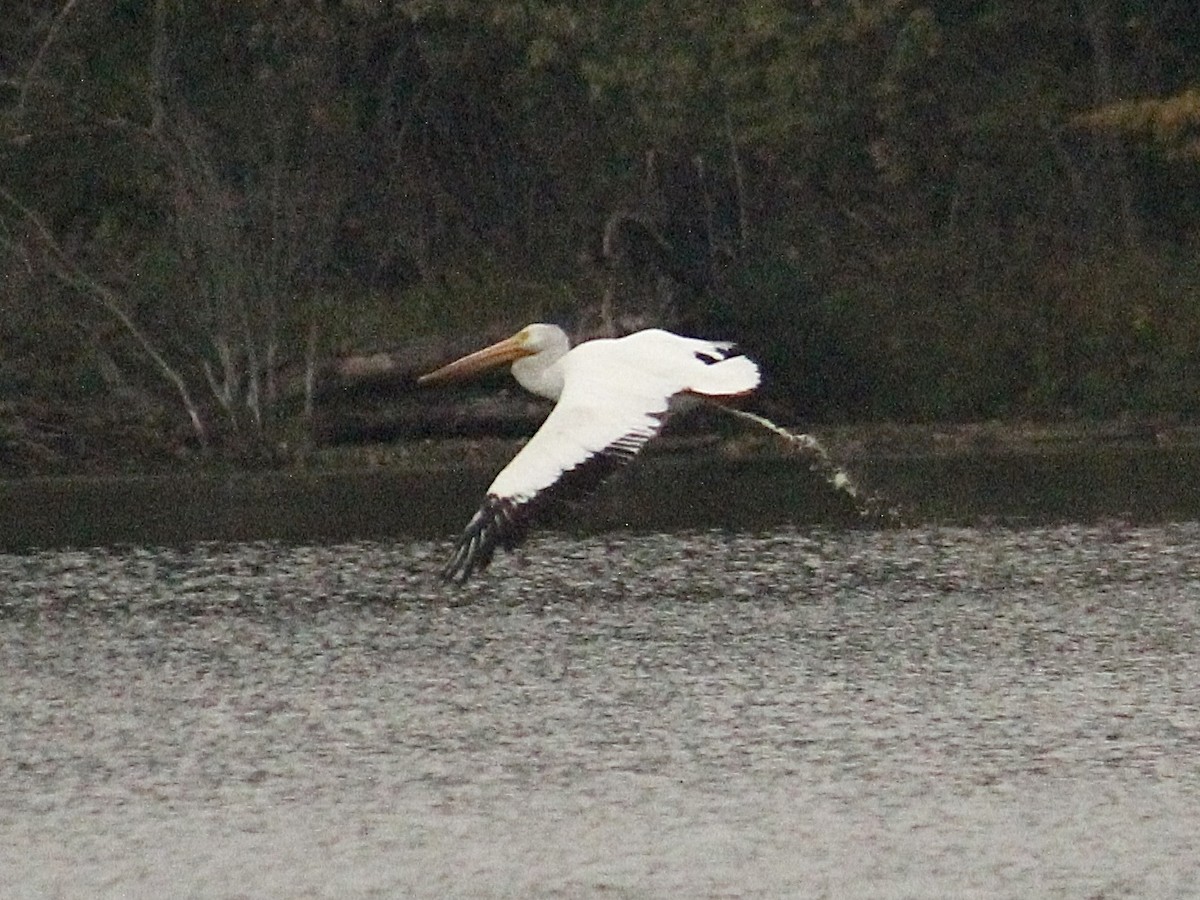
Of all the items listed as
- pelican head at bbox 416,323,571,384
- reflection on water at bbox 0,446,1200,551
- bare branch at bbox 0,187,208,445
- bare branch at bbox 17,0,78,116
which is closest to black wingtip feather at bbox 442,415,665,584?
pelican head at bbox 416,323,571,384

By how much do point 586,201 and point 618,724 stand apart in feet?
52.5

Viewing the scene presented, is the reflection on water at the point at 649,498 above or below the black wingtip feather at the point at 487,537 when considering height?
below

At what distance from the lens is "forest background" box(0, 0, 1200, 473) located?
20891 mm

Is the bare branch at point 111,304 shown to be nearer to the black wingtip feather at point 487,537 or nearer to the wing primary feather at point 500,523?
the wing primary feather at point 500,523

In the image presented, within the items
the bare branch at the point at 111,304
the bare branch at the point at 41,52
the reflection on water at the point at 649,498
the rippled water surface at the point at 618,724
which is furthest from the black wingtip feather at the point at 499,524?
the bare branch at the point at 41,52

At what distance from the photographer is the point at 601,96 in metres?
23.6

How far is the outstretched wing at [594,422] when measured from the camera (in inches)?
384

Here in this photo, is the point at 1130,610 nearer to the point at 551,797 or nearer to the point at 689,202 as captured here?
the point at 551,797

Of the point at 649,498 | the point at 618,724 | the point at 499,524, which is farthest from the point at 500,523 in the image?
the point at 649,498

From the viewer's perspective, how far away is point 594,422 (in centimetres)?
1031

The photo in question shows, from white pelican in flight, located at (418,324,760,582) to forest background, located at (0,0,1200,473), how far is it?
360 inches

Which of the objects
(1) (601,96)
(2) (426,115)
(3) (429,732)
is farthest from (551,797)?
(2) (426,115)

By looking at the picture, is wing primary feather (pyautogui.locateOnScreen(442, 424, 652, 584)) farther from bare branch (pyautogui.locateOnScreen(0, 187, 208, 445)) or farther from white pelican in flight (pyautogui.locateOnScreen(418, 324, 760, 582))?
bare branch (pyautogui.locateOnScreen(0, 187, 208, 445))

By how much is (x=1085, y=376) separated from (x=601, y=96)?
4.53 meters
